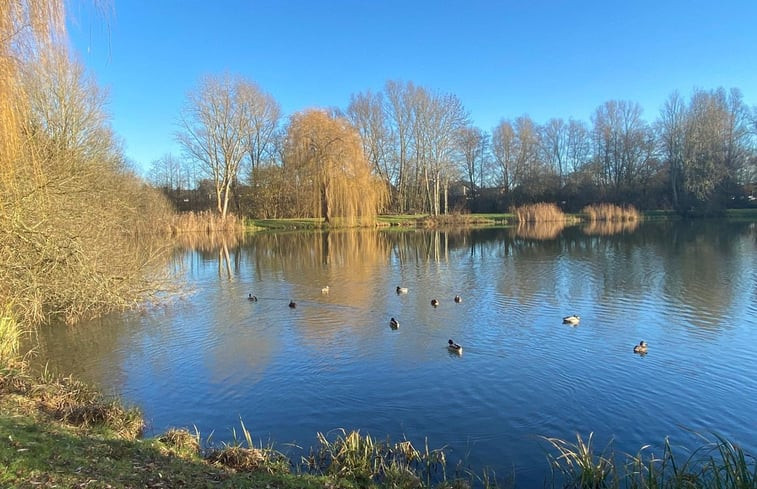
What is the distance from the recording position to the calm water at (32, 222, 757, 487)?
242 inches

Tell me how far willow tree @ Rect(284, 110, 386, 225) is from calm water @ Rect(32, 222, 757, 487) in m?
24.7

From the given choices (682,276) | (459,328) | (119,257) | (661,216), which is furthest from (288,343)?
(661,216)

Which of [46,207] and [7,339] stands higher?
[46,207]

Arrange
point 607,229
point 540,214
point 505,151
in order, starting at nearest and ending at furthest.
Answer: point 607,229
point 540,214
point 505,151

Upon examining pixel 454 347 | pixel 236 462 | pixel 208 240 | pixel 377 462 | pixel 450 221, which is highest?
pixel 450 221

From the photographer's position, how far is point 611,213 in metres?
49.8

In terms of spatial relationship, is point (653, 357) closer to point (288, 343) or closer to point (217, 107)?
point (288, 343)

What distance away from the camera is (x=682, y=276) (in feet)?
53.2

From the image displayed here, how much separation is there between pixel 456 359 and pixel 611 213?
46.8 m

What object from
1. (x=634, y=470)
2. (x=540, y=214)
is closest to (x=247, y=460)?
(x=634, y=470)

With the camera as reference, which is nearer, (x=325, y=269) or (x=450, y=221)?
(x=325, y=269)

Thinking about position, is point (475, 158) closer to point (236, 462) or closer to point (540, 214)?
point (540, 214)

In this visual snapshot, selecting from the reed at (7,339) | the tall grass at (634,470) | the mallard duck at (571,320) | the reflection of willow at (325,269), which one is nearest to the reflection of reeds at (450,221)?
the reflection of willow at (325,269)

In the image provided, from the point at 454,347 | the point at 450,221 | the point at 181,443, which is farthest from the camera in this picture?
the point at 450,221
